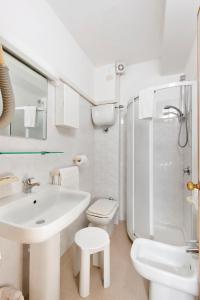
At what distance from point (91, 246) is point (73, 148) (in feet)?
3.47

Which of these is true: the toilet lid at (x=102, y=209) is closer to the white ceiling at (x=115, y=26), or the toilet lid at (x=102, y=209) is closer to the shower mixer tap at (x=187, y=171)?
the shower mixer tap at (x=187, y=171)

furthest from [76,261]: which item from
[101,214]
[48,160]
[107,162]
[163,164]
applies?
[163,164]

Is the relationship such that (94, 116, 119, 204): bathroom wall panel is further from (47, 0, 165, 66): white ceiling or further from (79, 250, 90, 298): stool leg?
(79, 250, 90, 298): stool leg

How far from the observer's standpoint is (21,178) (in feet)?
3.78

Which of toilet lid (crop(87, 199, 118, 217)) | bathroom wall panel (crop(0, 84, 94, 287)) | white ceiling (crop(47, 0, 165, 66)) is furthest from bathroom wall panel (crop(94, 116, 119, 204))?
white ceiling (crop(47, 0, 165, 66))

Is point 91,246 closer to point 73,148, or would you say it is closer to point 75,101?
point 73,148

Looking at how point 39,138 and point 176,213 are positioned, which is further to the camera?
point 176,213

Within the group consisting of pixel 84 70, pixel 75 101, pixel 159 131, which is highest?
pixel 84 70

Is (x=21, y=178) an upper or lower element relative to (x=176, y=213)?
upper

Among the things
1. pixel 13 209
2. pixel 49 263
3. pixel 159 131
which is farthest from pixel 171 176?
pixel 13 209

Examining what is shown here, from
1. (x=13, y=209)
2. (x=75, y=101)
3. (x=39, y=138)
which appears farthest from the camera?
(x=75, y=101)

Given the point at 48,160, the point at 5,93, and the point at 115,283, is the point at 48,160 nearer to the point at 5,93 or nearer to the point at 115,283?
the point at 5,93

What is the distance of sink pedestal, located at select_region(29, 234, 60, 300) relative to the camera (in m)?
1.00

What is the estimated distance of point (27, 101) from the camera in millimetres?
1246
